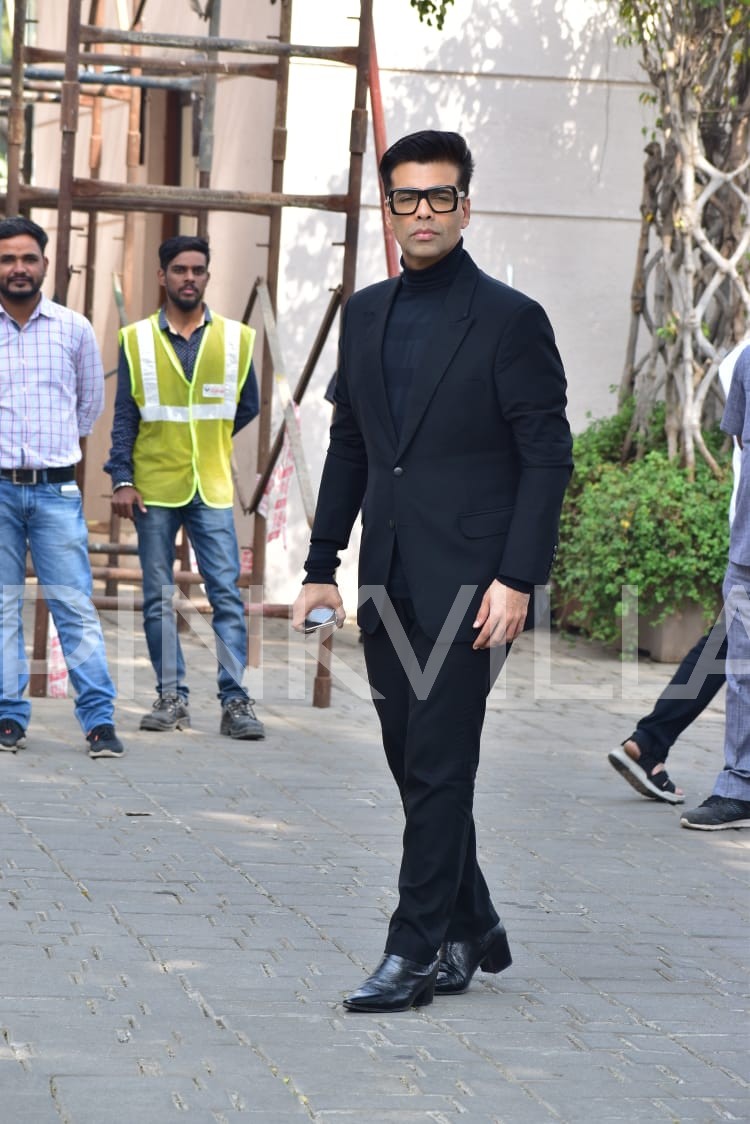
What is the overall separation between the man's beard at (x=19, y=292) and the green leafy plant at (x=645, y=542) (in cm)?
386

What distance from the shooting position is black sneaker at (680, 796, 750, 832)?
705 centimetres

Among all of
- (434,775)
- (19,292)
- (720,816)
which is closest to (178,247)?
(19,292)

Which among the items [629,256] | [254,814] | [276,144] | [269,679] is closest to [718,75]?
[629,256]

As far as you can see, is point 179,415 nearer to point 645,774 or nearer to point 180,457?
point 180,457

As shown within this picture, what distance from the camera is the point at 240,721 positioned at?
848 centimetres

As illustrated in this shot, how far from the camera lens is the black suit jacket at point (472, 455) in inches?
182

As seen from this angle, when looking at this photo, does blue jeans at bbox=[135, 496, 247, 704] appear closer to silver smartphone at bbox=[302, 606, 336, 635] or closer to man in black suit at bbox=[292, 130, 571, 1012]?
silver smartphone at bbox=[302, 606, 336, 635]

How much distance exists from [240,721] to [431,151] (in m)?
4.20

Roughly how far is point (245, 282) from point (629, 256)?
7.93ft

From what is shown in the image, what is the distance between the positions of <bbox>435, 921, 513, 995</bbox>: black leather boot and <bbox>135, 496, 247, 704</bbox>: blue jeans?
3.74 meters

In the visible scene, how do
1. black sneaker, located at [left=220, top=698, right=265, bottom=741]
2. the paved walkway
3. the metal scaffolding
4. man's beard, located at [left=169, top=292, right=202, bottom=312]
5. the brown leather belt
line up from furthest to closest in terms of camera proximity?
the metal scaffolding < man's beard, located at [left=169, top=292, right=202, bottom=312] < black sneaker, located at [left=220, top=698, right=265, bottom=741] < the brown leather belt < the paved walkway

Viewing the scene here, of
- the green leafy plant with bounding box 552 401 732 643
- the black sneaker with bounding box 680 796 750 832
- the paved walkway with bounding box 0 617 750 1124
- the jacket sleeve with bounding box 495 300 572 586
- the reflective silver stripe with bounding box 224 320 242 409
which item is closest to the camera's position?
the paved walkway with bounding box 0 617 750 1124

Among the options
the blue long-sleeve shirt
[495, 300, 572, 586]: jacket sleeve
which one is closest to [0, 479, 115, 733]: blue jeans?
the blue long-sleeve shirt

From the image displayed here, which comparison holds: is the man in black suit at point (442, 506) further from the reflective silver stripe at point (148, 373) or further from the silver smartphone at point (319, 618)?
the reflective silver stripe at point (148, 373)
